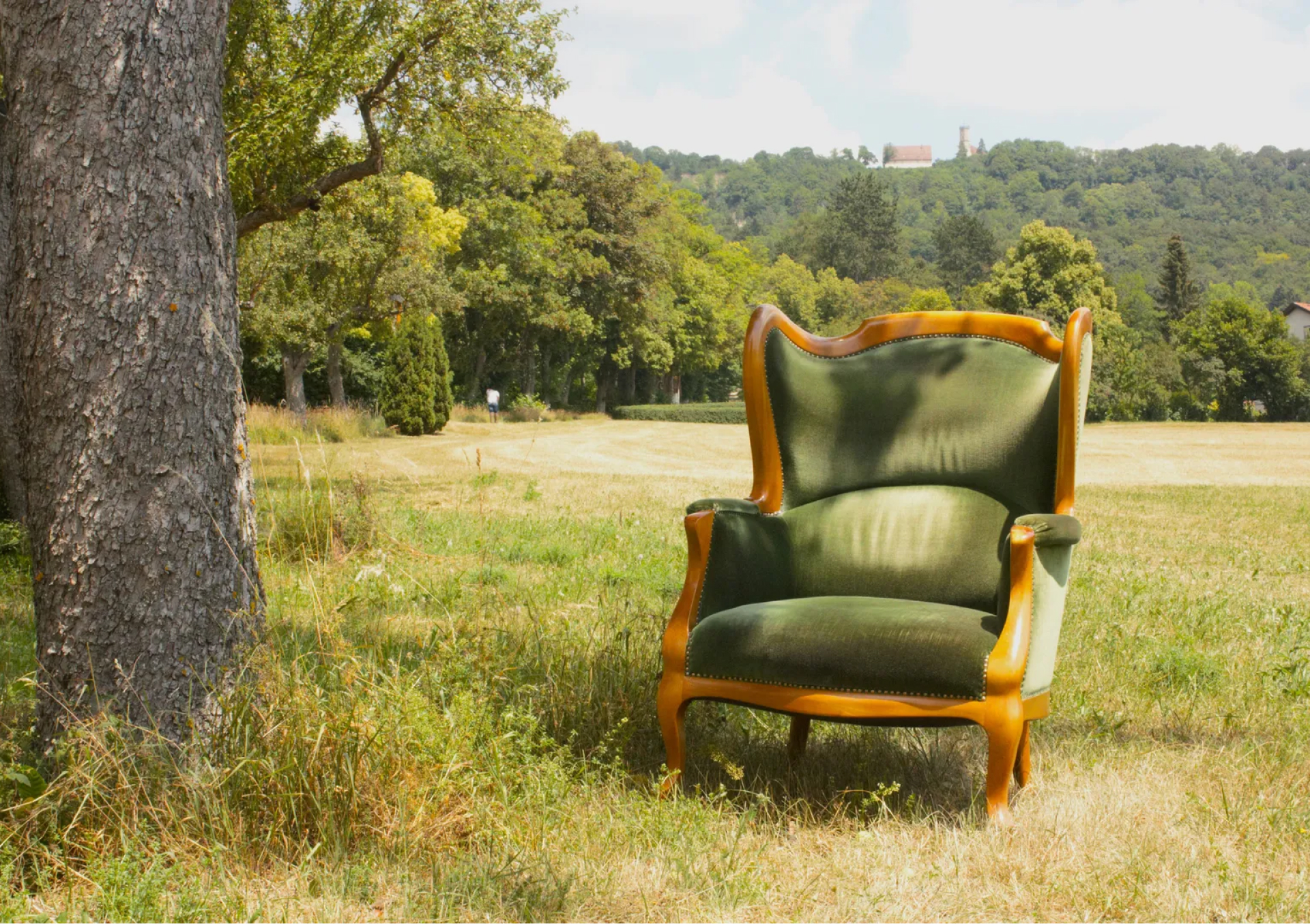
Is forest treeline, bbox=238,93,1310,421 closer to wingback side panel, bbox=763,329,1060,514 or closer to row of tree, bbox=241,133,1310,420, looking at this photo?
row of tree, bbox=241,133,1310,420

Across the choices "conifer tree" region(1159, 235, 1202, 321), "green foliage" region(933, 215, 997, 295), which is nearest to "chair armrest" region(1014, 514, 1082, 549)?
"conifer tree" region(1159, 235, 1202, 321)

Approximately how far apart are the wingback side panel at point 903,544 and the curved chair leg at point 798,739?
1.42ft

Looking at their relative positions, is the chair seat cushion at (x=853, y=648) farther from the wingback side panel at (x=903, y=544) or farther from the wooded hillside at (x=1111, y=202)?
the wooded hillside at (x=1111, y=202)

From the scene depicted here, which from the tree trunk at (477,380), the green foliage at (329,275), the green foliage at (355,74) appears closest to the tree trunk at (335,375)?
the green foliage at (329,275)

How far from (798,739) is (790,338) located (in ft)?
4.60

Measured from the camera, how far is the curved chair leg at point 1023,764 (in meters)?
3.28

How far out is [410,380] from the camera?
24.7 meters

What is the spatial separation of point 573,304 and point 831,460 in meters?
34.1

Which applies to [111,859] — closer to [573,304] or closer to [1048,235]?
[573,304]

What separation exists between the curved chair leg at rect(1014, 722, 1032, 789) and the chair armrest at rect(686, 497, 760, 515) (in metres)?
1.08

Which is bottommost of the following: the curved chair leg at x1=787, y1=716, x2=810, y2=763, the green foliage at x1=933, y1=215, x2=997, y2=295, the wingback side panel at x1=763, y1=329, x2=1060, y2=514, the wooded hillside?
the curved chair leg at x1=787, y1=716, x2=810, y2=763

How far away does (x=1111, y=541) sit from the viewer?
30.1ft

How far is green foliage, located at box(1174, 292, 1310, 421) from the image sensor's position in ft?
143

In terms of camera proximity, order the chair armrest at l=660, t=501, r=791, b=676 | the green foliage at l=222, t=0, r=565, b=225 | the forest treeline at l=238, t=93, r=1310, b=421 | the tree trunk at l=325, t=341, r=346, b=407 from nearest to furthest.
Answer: the chair armrest at l=660, t=501, r=791, b=676 < the green foliage at l=222, t=0, r=565, b=225 < the forest treeline at l=238, t=93, r=1310, b=421 < the tree trunk at l=325, t=341, r=346, b=407
